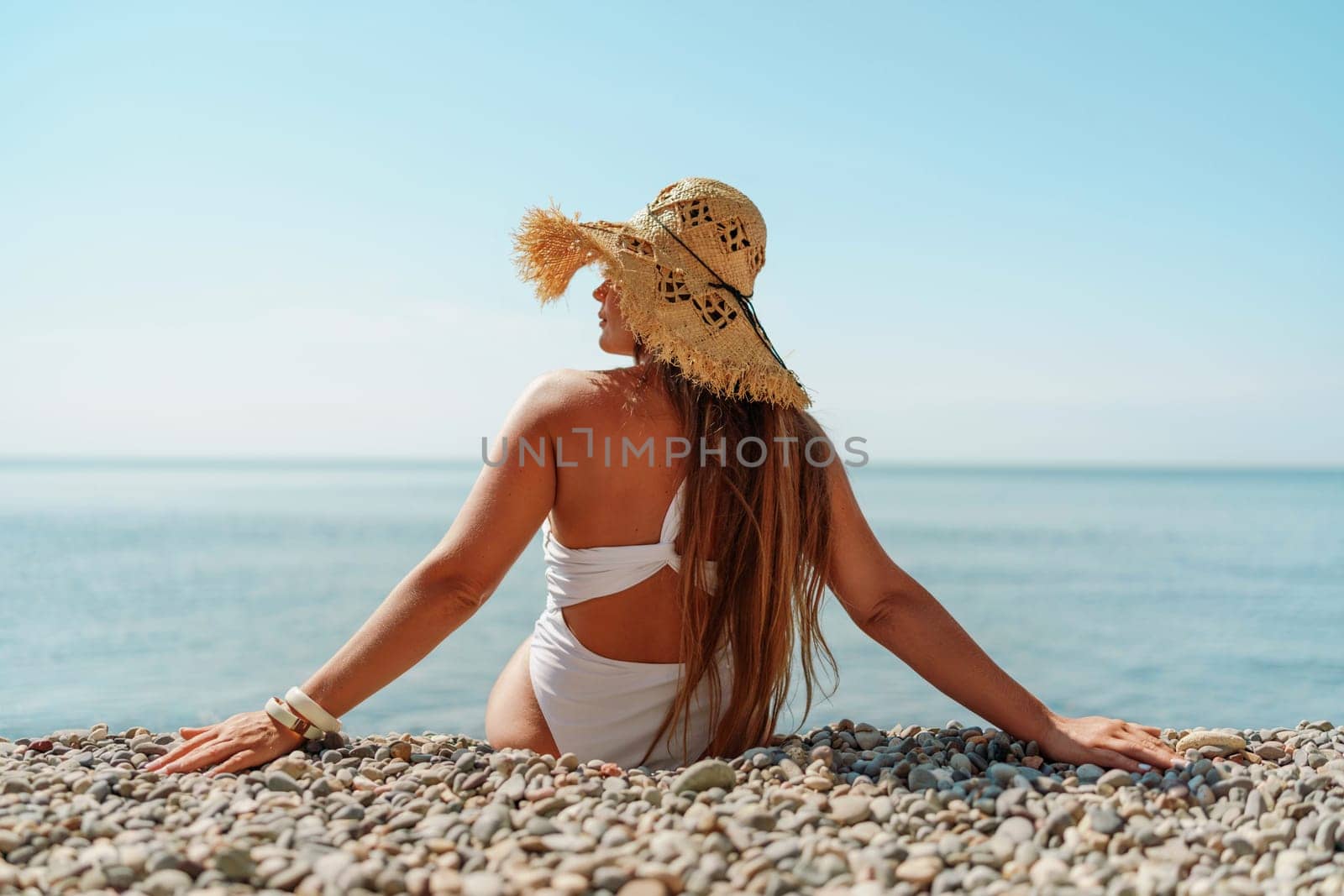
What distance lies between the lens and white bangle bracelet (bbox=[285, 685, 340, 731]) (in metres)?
2.50

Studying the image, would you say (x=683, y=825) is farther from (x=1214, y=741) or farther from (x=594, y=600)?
(x=1214, y=741)

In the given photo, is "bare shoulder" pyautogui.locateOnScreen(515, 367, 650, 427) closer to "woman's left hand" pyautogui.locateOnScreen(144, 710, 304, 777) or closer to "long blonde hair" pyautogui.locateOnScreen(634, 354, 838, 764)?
"long blonde hair" pyautogui.locateOnScreen(634, 354, 838, 764)

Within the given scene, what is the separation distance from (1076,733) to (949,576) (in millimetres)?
12388

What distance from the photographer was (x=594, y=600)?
2752 millimetres

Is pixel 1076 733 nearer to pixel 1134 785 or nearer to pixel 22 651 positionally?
pixel 1134 785

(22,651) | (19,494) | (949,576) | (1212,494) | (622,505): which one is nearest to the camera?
(622,505)

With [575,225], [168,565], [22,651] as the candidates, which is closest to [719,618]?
[575,225]

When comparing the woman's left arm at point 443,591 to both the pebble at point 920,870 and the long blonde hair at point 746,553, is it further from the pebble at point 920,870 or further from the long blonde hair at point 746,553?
the pebble at point 920,870

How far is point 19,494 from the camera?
112 feet

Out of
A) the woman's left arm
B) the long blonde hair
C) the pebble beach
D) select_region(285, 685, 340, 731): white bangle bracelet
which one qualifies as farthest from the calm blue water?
select_region(285, 685, 340, 731): white bangle bracelet

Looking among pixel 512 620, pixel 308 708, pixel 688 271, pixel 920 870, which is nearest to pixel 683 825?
pixel 920 870

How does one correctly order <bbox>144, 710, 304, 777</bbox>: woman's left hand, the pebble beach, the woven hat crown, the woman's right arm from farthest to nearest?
1. the woven hat crown
2. the woman's right arm
3. <bbox>144, 710, 304, 777</bbox>: woman's left hand
4. the pebble beach

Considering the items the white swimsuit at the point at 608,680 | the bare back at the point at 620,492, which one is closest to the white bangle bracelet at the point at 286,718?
the white swimsuit at the point at 608,680

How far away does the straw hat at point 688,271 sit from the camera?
2.67 m
